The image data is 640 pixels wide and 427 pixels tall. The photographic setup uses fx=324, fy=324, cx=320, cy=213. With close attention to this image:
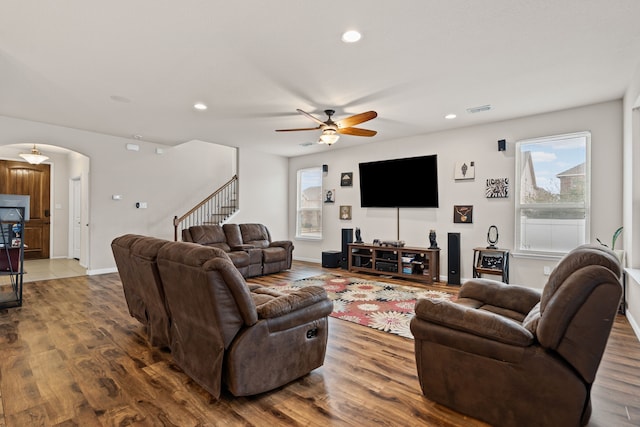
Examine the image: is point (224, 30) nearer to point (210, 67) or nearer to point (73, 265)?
point (210, 67)

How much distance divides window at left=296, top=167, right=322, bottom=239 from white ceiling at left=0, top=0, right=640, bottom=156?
10.5 ft

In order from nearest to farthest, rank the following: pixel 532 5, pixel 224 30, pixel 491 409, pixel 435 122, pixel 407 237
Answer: pixel 491 409 < pixel 532 5 < pixel 224 30 < pixel 435 122 < pixel 407 237

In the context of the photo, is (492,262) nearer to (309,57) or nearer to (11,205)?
(309,57)

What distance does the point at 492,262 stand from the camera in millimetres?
5188

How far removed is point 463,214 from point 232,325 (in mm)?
4907

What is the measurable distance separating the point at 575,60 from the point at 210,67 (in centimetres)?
373

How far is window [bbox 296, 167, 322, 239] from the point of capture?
8.23 m

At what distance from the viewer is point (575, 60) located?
3248mm

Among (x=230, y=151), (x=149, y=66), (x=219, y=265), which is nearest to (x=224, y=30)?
(x=149, y=66)

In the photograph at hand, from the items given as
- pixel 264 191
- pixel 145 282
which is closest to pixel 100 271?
pixel 264 191

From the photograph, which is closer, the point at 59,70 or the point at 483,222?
the point at 59,70

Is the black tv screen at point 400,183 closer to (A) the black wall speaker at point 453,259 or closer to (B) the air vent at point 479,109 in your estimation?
(A) the black wall speaker at point 453,259

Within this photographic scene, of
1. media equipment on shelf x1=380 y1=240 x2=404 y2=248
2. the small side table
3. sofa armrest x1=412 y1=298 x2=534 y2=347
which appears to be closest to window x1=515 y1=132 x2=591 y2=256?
the small side table

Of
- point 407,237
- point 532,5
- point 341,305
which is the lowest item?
point 341,305
